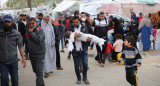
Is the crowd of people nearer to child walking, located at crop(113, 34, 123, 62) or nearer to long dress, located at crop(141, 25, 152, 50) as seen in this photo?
child walking, located at crop(113, 34, 123, 62)

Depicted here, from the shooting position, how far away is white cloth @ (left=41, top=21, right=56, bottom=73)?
7295 mm

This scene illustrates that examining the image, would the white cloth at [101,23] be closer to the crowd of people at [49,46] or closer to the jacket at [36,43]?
the crowd of people at [49,46]

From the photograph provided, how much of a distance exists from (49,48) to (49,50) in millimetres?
66

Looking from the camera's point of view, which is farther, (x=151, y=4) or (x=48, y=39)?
(x=151, y=4)

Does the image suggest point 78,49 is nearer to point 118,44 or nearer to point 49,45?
point 49,45

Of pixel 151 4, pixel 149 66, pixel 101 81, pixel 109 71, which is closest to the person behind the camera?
pixel 101 81

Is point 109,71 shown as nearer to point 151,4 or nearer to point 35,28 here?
point 35,28

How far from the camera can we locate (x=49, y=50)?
7449mm

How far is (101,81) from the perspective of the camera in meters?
6.92

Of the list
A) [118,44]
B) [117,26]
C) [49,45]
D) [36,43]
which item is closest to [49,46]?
[49,45]

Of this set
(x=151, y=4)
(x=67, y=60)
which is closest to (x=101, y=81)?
(x=67, y=60)

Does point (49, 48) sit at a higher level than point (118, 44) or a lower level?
higher

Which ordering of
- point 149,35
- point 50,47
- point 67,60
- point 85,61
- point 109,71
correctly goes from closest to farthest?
1. point 85,61
2. point 50,47
3. point 109,71
4. point 67,60
5. point 149,35

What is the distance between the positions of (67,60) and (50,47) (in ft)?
9.00
